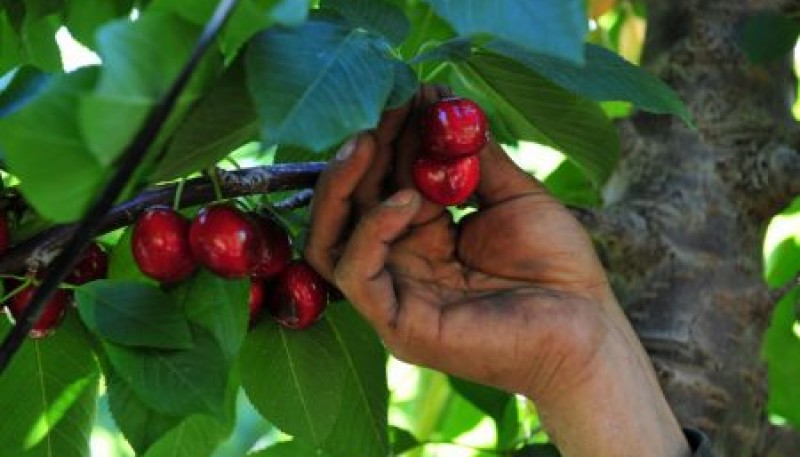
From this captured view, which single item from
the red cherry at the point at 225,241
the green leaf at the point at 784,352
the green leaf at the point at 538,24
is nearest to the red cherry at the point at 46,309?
the red cherry at the point at 225,241

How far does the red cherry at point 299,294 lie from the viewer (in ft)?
3.28

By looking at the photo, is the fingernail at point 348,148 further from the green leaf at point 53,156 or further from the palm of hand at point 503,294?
the green leaf at point 53,156

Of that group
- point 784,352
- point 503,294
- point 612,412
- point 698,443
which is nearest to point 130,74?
point 503,294

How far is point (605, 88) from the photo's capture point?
0.87 meters

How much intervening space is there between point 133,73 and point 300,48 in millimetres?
153

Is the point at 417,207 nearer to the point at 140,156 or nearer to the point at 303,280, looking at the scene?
the point at 303,280

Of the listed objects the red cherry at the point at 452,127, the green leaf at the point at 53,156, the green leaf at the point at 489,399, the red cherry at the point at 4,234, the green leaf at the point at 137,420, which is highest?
the green leaf at the point at 53,156

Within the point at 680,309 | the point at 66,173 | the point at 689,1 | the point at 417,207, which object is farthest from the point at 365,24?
the point at 689,1

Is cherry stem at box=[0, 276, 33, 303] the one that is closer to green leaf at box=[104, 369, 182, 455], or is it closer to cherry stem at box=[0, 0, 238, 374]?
green leaf at box=[104, 369, 182, 455]

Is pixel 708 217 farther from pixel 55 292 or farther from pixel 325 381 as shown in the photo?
pixel 55 292

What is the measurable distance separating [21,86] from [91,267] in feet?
0.70

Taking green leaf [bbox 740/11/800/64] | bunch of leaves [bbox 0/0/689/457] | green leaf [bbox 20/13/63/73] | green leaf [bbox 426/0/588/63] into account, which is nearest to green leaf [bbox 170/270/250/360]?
bunch of leaves [bbox 0/0/689/457]

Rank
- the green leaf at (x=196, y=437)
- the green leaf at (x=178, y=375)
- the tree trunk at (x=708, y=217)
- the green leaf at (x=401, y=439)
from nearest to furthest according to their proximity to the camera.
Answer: the green leaf at (x=178, y=375), the green leaf at (x=196, y=437), the tree trunk at (x=708, y=217), the green leaf at (x=401, y=439)

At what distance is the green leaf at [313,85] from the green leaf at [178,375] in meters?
0.27
